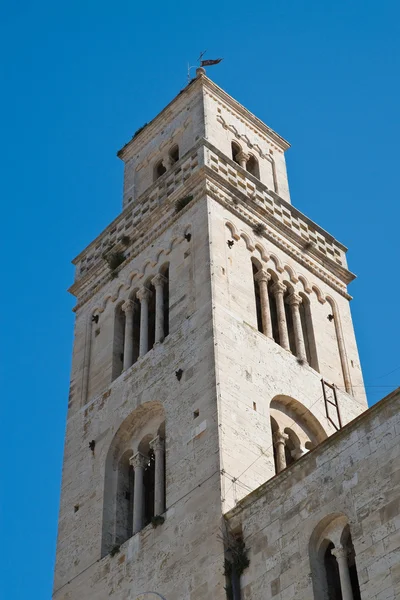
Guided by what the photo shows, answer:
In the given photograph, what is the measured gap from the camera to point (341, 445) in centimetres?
2097

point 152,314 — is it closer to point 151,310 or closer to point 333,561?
point 151,310

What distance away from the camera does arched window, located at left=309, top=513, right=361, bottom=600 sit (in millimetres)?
19578

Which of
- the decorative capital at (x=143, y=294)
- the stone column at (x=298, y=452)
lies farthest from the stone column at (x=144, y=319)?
the stone column at (x=298, y=452)

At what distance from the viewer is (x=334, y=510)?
66.5ft

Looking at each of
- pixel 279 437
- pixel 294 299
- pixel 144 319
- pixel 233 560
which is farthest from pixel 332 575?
pixel 294 299

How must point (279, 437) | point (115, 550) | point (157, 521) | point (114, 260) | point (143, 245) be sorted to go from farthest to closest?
point (114, 260), point (143, 245), point (279, 437), point (115, 550), point (157, 521)

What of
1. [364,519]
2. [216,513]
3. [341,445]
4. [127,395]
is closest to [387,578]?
[364,519]

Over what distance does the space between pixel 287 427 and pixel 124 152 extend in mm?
14446

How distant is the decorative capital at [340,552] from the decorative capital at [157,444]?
7.14 metres

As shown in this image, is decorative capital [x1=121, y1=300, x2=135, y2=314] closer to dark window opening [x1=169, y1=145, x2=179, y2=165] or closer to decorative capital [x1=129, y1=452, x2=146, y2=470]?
decorative capital [x1=129, y1=452, x2=146, y2=470]

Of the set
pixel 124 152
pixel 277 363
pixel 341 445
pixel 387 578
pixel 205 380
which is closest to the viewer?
pixel 387 578

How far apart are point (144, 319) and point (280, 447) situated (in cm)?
562

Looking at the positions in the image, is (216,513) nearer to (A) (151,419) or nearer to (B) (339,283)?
(A) (151,419)

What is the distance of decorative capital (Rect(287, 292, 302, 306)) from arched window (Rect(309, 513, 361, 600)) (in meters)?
11.0
